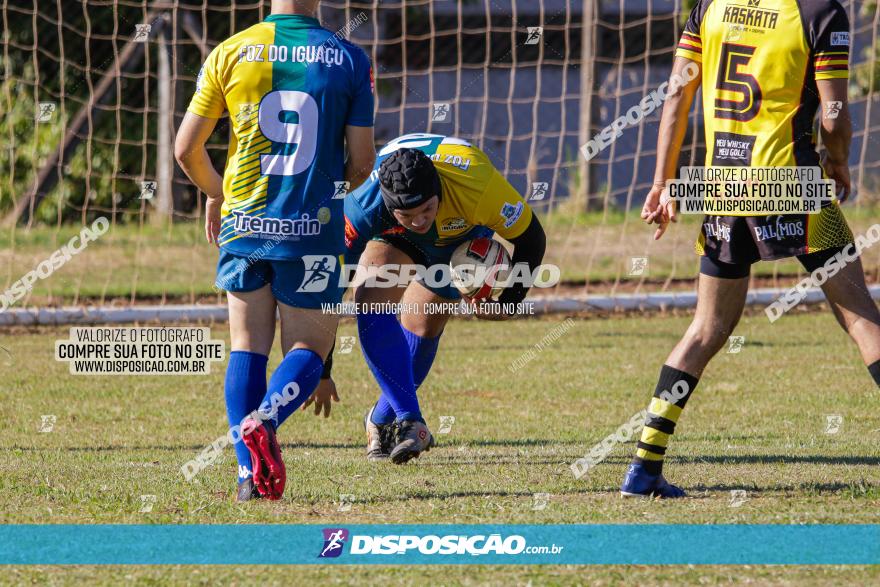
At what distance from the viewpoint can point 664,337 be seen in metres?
9.98

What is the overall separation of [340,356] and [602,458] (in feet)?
11.9

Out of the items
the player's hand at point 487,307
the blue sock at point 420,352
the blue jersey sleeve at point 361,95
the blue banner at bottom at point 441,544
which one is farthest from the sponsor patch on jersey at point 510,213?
the blue banner at bottom at point 441,544

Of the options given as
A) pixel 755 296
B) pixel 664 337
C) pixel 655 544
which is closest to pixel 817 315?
pixel 755 296

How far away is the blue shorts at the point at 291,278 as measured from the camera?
4887 mm

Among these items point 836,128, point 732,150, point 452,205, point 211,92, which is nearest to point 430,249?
point 452,205

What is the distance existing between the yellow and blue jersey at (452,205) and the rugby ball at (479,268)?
2.9 inches

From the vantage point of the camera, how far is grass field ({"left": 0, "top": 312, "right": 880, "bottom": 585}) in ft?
14.9

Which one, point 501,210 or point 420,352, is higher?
point 501,210

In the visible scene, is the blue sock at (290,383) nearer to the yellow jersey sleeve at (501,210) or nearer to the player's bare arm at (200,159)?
the player's bare arm at (200,159)

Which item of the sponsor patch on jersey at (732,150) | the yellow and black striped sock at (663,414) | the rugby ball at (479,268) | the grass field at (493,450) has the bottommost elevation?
A: the grass field at (493,450)

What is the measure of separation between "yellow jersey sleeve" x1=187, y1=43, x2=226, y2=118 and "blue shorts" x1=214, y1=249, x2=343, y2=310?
0.54 m

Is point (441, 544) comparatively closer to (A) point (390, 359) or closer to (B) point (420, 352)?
(A) point (390, 359)

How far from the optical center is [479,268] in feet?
19.2

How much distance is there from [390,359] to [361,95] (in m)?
1.26
